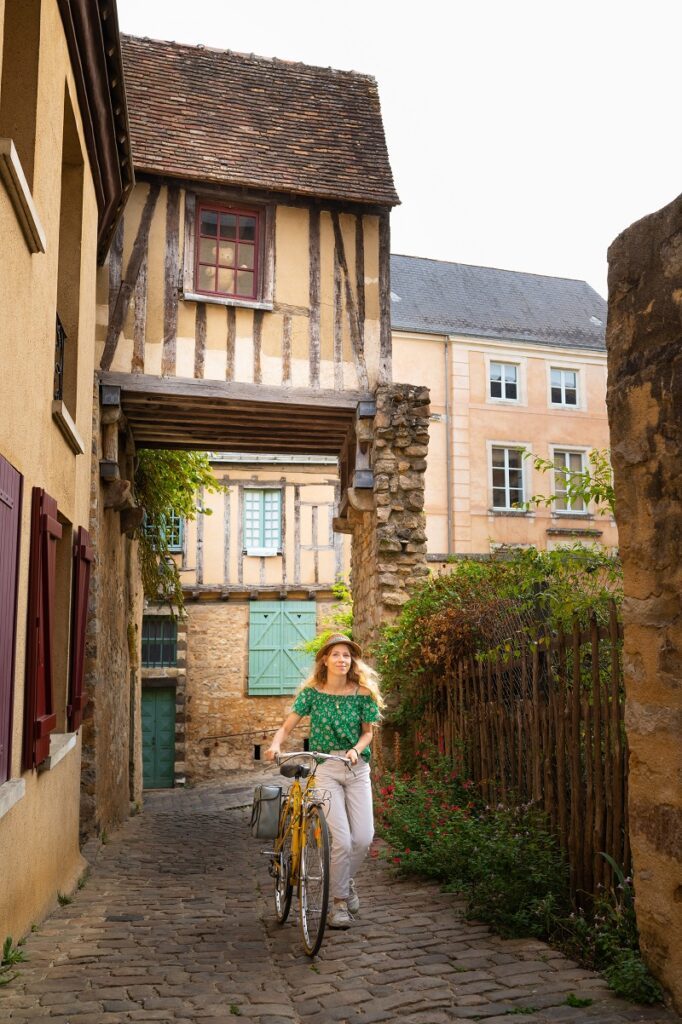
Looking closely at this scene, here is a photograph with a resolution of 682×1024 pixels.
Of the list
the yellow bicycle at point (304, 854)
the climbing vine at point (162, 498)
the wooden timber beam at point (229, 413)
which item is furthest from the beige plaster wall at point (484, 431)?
the yellow bicycle at point (304, 854)

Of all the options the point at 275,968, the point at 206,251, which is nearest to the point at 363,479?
the point at 206,251

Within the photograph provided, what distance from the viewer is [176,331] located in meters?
9.18

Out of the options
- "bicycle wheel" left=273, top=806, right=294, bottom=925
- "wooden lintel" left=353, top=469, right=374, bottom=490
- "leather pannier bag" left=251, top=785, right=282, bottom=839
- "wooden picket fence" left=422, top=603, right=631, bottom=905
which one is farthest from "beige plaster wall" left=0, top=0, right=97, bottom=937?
"wooden lintel" left=353, top=469, right=374, bottom=490

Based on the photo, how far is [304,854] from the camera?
462 centimetres

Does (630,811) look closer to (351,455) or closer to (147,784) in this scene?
(351,455)

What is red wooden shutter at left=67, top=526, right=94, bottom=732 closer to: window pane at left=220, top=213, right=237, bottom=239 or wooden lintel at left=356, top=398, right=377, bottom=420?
wooden lintel at left=356, top=398, right=377, bottom=420

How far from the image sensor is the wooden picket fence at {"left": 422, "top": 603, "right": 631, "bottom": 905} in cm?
427

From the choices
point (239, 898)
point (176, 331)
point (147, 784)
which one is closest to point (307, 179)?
point (176, 331)

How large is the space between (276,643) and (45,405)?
14.0 metres

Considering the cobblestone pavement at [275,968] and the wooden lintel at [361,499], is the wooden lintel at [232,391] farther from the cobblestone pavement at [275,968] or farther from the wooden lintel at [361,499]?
the cobblestone pavement at [275,968]

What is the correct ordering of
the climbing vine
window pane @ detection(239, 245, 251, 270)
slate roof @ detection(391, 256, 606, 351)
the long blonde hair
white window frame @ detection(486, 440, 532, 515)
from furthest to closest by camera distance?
1. slate roof @ detection(391, 256, 606, 351)
2. white window frame @ detection(486, 440, 532, 515)
3. the climbing vine
4. window pane @ detection(239, 245, 251, 270)
5. the long blonde hair

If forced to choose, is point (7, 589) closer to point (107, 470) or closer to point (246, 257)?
point (107, 470)

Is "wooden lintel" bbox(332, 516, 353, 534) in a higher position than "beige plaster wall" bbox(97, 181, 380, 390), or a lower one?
lower

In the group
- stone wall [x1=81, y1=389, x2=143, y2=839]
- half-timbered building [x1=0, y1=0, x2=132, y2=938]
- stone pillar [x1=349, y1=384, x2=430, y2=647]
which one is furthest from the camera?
stone pillar [x1=349, y1=384, x2=430, y2=647]
